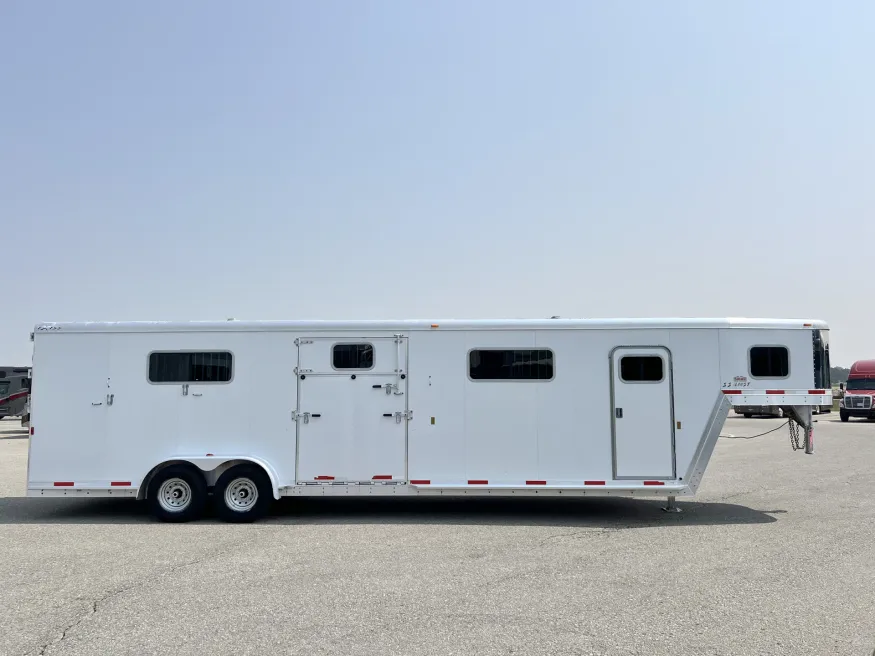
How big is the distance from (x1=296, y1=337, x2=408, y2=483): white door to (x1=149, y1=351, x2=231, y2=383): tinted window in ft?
3.66

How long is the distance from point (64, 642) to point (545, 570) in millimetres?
4232

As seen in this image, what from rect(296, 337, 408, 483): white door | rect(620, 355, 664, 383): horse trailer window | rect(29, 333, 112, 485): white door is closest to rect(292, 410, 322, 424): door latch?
rect(296, 337, 408, 483): white door

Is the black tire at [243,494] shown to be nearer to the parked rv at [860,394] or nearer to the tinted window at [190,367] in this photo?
the tinted window at [190,367]

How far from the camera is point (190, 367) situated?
32.7ft

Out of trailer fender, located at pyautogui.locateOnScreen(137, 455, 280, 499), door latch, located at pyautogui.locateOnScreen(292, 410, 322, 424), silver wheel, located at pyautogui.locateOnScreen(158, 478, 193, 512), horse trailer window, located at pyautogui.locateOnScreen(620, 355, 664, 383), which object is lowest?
silver wheel, located at pyautogui.locateOnScreen(158, 478, 193, 512)

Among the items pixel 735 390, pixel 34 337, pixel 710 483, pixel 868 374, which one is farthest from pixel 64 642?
pixel 868 374

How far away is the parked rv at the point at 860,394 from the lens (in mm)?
31911

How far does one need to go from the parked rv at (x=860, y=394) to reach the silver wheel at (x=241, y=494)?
30.9 metres

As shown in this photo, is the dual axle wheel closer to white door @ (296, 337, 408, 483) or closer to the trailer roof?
white door @ (296, 337, 408, 483)

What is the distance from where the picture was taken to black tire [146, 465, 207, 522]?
9672 mm

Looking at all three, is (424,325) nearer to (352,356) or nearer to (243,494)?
(352,356)

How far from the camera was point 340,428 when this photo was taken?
977cm

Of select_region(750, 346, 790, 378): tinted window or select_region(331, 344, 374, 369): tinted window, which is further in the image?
select_region(331, 344, 374, 369): tinted window

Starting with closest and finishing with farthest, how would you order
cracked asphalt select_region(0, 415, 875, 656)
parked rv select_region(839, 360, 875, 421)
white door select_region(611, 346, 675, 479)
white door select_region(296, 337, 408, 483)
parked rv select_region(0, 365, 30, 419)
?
cracked asphalt select_region(0, 415, 875, 656) → white door select_region(611, 346, 675, 479) → white door select_region(296, 337, 408, 483) → parked rv select_region(0, 365, 30, 419) → parked rv select_region(839, 360, 875, 421)
